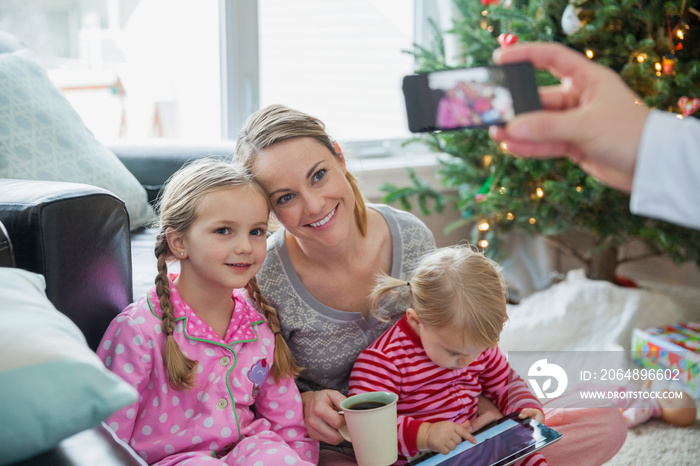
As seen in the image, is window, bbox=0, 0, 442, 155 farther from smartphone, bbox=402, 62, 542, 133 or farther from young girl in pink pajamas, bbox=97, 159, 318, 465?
smartphone, bbox=402, 62, 542, 133

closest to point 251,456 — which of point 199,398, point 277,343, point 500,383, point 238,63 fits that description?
point 199,398

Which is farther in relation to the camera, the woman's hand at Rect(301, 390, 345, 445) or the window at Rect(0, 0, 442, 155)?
the window at Rect(0, 0, 442, 155)

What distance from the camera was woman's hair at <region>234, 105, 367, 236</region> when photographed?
1330 millimetres

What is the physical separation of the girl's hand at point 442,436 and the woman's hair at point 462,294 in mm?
166

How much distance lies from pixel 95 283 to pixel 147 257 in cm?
53

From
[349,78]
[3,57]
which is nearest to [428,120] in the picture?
[3,57]

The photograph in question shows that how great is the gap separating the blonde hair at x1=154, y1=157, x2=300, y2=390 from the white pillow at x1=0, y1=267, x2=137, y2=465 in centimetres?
56

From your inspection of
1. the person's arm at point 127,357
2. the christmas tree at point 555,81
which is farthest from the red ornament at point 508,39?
the person's arm at point 127,357

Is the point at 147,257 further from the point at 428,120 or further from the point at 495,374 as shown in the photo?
the point at 428,120

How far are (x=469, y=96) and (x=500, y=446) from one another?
688 mm

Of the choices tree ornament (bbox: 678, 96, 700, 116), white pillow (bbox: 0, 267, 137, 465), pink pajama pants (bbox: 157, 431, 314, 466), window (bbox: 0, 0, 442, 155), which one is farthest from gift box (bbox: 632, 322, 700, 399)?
white pillow (bbox: 0, 267, 137, 465)

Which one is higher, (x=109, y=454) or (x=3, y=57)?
(x=3, y=57)

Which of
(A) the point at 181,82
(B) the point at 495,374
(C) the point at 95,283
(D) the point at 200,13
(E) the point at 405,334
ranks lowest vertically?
(B) the point at 495,374

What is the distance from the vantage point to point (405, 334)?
4.55 ft
